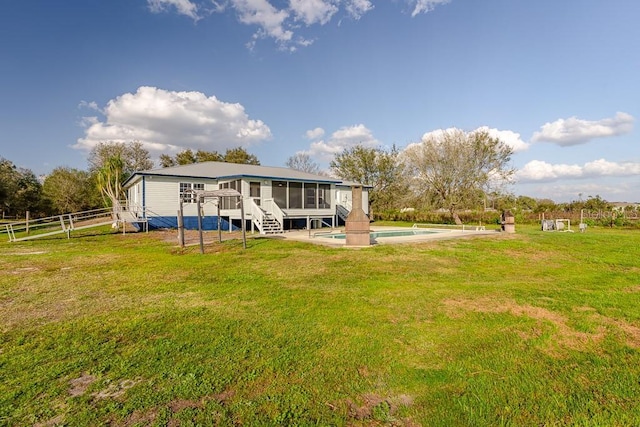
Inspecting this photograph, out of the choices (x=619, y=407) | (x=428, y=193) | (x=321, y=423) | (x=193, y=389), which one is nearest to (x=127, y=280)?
(x=193, y=389)

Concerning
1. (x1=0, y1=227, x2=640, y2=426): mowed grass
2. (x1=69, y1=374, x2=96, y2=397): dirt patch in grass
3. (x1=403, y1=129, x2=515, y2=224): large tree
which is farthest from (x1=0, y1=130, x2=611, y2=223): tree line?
(x1=69, y1=374, x2=96, y2=397): dirt patch in grass

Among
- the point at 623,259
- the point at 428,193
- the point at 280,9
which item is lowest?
the point at 623,259

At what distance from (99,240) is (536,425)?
56.1 feet

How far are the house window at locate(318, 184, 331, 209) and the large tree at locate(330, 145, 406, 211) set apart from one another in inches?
504

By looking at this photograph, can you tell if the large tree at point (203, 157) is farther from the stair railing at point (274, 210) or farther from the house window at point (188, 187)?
the stair railing at point (274, 210)

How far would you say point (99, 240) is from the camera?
577 inches

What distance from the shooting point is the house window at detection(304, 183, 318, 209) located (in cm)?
2019

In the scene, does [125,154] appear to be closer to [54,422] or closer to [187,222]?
[187,222]

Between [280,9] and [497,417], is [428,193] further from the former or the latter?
[497,417]

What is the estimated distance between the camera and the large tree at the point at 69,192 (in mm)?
34906

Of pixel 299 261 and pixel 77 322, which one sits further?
pixel 299 261

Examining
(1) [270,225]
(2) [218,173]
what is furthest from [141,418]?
(2) [218,173]

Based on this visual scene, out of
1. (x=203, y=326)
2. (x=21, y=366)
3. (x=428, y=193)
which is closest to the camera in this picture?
(x=21, y=366)

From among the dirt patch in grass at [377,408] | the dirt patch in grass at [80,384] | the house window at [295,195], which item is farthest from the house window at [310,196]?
the dirt patch in grass at [377,408]
